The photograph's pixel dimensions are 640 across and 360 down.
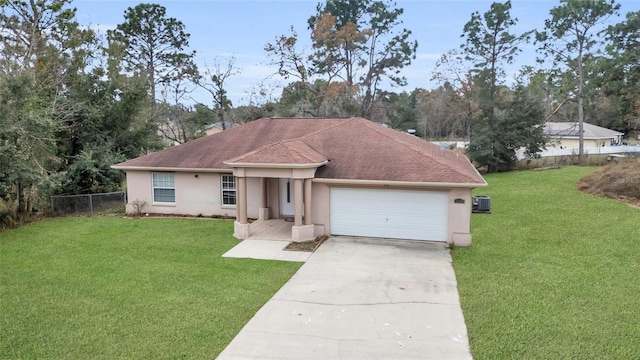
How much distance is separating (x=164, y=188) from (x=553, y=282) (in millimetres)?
14724

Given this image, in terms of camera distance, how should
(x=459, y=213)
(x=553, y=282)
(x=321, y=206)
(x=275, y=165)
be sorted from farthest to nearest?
(x=321, y=206) < (x=275, y=165) < (x=459, y=213) < (x=553, y=282)

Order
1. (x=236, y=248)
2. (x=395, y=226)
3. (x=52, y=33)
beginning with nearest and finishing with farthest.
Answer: (x=236, y=248) → (x=395, y=226) → (x=52, y=33)

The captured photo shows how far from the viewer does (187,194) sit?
1786 cm

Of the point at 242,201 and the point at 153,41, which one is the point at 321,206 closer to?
the point at 242,201

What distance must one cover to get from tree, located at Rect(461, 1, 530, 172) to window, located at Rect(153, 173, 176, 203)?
24.0 m

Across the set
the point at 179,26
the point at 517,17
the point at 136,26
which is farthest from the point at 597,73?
the point at 136,26

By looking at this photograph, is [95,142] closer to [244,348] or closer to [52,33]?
[52,33]

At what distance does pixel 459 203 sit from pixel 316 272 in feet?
17.2

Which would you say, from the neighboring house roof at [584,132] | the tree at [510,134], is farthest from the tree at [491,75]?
the neighboring house roof at [584,132]

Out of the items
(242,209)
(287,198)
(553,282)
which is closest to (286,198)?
(287,198)

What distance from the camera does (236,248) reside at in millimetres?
13000

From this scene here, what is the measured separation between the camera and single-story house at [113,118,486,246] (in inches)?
527

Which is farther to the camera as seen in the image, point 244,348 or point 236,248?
point 236,248

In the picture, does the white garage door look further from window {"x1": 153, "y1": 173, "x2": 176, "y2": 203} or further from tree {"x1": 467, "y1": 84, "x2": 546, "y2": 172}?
tree {"x1": 467, "y1": 84, "x2": 546, "y2": 172}
